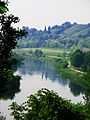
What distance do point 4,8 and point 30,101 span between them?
20.1 ft

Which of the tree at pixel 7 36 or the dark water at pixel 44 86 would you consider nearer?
the tree at pixel 7 36

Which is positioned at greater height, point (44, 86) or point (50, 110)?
point (50, 110)

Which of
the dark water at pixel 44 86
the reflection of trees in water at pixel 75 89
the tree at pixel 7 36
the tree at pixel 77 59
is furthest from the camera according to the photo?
the tree at pixel 77 59

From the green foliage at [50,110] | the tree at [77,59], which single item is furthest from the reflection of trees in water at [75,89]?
the green foliage at [50,110]

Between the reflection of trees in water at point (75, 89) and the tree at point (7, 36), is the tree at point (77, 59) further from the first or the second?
the tree at point (7, 36)

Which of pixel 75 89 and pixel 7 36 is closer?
pixel 7 36

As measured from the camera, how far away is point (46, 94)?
44.6ft

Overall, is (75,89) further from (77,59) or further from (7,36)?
(7,36)

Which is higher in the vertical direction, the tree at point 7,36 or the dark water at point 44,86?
the tree at point 7,36

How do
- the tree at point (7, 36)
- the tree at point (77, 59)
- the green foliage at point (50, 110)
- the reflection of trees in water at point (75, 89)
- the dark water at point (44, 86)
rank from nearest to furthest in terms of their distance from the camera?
the green foliage at point (50, 110), the tree at point (7, 36), the dark water at point (44, 86), the reflection of trees in water at point (75, 89), the tree at point (77, 59)

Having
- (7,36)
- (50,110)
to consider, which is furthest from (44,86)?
(50,110)

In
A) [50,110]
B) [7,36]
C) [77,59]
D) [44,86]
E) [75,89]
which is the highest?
[7,36]

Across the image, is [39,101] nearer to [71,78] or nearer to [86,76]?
[86,76]

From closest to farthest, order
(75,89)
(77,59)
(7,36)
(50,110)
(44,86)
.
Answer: (50,110) → (7,36) → (75,89) → (44,86) → (77,59)
